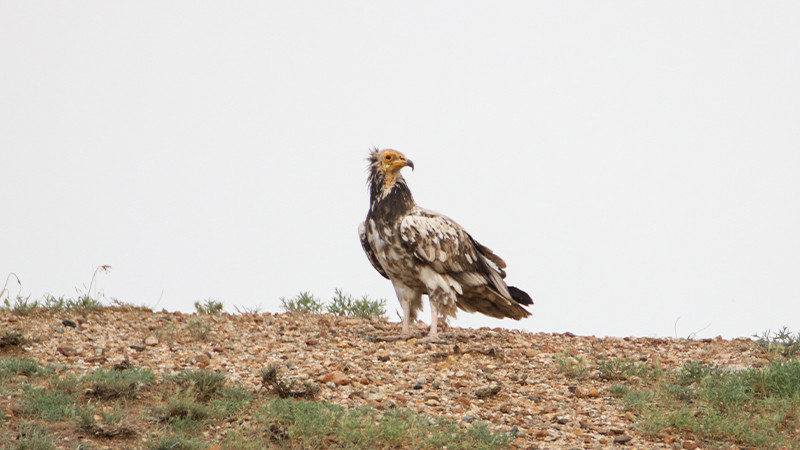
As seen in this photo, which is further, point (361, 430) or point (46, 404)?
point (46, 404)

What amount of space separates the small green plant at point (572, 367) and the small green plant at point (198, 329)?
3.91 meters

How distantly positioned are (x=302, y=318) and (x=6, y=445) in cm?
528

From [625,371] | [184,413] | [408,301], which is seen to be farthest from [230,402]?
[625,371]

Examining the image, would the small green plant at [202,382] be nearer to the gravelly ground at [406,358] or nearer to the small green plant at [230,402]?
the small green plant at [230,402]

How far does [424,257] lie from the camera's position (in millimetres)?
9391

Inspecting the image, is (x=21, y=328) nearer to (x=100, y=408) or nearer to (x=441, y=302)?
(x=100, y=408)

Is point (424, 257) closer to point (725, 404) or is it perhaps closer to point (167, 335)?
point (167, 335)

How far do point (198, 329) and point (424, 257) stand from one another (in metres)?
2.70

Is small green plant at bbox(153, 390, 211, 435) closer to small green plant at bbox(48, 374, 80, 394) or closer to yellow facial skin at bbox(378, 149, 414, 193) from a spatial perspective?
small green plant at bbox(48, 374, 80, 394)

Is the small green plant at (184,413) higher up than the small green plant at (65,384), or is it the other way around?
the small green plant at (65,384)

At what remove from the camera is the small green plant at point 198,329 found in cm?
915

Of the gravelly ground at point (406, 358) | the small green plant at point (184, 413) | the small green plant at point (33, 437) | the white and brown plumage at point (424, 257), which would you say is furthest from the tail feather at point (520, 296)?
the small green plant at point (33, 437)

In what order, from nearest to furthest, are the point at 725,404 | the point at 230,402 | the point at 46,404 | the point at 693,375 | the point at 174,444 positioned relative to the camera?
the point at 174,444
the point at 46,404
the point at 230,402
the point at 725,404
the point at 693,375

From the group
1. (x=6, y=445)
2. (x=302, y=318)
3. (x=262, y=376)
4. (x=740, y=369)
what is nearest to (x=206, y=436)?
(x=262, y=376)
